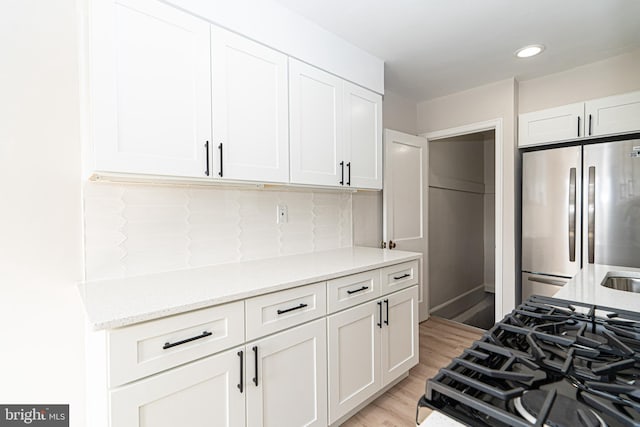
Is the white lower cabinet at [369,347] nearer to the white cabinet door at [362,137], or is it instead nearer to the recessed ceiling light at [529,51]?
the white cabinet door at [362,137]

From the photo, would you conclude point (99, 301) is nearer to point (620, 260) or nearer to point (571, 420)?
point (571, 420)

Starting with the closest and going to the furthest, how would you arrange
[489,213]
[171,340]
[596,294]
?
[171,340]
[596,294]
[489,213]

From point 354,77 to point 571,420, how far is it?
214 centimetres

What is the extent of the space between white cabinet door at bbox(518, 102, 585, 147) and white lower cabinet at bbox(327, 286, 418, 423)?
1.77 metres

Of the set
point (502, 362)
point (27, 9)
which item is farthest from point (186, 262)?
point (502, 362)

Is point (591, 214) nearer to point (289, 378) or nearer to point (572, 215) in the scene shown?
point (572, 215)

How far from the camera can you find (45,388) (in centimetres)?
132

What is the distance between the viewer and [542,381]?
0.59 m

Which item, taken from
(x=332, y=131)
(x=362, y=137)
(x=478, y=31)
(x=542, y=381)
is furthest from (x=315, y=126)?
(x=542, y=381)

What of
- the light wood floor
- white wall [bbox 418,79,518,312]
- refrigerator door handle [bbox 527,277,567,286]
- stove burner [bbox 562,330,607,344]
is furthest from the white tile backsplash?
refrigerator door handle [bbox 527,277,567,286]

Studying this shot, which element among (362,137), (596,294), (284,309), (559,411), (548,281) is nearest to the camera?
(559,411)

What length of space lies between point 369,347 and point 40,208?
5.89ft

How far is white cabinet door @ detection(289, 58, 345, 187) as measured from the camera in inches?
72.5

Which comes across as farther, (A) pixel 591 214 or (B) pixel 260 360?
(A) pixel 591 214
